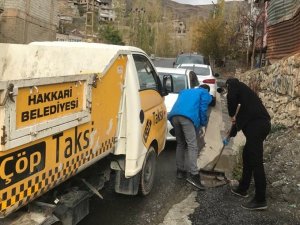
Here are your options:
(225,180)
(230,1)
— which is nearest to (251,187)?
(225,180)

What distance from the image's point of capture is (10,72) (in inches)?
195

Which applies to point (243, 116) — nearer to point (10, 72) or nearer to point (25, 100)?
point (10, 72)

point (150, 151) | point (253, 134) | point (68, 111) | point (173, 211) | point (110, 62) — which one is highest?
point (110, 62)

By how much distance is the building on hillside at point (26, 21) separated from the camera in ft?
99.2

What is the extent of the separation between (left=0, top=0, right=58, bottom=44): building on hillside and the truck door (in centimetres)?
2463

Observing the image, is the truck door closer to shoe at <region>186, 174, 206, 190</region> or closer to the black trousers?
shoe at <region>186, 174, 206, 190</region>

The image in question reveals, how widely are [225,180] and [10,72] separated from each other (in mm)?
3790

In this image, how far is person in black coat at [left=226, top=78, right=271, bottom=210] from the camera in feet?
18.9

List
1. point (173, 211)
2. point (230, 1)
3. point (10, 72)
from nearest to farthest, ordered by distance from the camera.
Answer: point (10, 72), point (173, 211), point (230, 1)

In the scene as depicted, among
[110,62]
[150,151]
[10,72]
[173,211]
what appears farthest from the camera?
[150,151]

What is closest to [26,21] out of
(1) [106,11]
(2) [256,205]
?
(2) [256,205]

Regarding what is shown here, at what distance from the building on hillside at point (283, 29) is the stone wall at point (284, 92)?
105cm

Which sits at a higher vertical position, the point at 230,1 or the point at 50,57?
the point at 230,1

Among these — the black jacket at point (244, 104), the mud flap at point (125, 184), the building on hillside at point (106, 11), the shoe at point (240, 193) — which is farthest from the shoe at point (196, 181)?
the building on hillside at point (106, 11)
